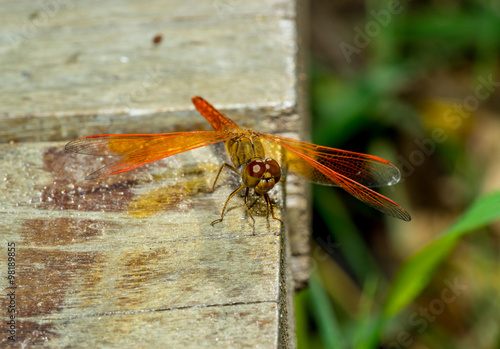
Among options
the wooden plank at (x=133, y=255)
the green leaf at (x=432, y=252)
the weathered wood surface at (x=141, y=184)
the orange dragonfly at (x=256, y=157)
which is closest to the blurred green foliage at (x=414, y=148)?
the green leaf at (x=432, y=252)

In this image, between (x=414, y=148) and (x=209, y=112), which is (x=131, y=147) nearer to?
(x=209, y=112)

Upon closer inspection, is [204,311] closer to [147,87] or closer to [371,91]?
[147,87]

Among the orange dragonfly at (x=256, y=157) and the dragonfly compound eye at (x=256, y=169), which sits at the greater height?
the dragonfly compound eye at (x=256, y=169)

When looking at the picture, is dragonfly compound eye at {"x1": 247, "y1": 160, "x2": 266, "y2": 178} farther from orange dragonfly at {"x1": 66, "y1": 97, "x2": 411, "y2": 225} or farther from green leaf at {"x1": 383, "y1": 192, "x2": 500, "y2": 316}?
green leaf at {"x1": 383, "y1": 192, "x2": 500, "y2": 316}

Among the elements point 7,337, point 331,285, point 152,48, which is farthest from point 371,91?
point 7,337

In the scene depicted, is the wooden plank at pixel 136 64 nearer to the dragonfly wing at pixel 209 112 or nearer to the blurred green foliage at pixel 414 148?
the dragonfly wing at pixel 209 112

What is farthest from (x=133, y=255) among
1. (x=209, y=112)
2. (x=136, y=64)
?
(x=136, y=64)

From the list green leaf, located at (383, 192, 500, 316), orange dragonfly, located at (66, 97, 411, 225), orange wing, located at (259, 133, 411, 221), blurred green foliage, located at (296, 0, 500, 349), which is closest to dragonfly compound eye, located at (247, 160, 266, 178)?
orange dragonfly, located at (66, 97, 411, 225)
